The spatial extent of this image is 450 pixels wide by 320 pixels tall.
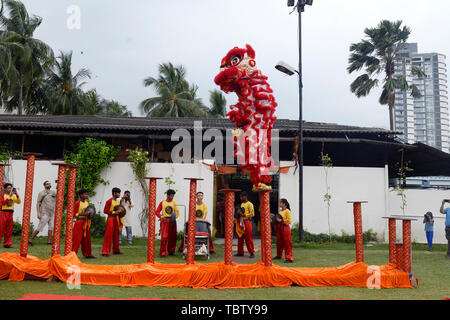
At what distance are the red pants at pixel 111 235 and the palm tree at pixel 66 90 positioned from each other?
57.1 feet

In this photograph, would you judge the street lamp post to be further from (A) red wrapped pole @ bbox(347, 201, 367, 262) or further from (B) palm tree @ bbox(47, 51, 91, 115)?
(B) palm tree @ bbox(47, 51, 91, 115)

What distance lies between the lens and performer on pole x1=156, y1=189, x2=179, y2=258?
7879mm

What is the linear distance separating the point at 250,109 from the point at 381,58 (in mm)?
13635

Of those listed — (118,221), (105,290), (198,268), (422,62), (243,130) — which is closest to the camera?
(105,290)

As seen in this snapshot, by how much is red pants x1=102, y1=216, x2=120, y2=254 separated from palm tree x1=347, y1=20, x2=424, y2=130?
13.9m

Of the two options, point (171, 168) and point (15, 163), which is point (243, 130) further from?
point (15, 163)

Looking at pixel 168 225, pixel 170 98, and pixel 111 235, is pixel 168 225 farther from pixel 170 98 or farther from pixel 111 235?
pixel 170 98

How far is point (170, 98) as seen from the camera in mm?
24141

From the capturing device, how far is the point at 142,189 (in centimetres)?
1088

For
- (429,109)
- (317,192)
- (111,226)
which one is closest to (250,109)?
(111,226)

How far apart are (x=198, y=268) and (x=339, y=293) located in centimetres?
202

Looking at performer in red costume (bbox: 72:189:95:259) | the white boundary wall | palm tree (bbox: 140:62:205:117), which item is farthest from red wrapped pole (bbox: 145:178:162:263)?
palm tree (bbox: 140:62:205:117)

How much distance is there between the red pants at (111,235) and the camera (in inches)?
305
